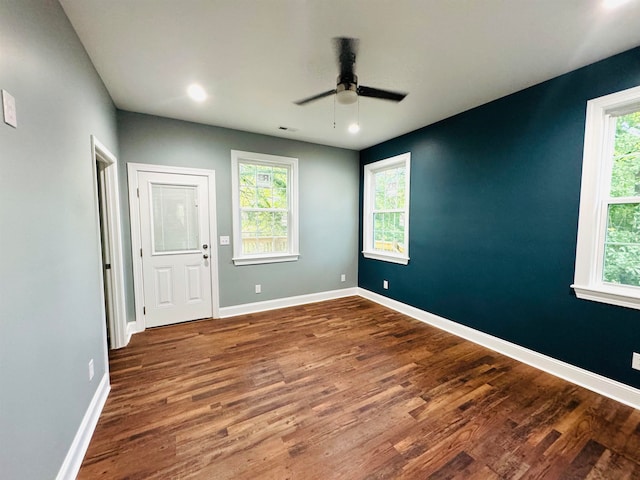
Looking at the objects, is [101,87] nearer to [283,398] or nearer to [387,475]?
[283,398]

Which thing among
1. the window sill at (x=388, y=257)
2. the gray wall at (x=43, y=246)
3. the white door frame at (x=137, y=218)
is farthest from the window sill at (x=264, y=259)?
the gray wall at (x=43, y=246)

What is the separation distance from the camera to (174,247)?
3.55 metres

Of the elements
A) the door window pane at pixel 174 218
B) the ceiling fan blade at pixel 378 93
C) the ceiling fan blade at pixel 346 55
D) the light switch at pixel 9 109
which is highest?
the ceiling fan blade at pixel 346 55

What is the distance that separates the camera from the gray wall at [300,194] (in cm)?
330

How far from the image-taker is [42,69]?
4.45ft

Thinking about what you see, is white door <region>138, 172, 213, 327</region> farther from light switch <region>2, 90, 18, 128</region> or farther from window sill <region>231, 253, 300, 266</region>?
light switch <region>2, 90, 18, 128</region>

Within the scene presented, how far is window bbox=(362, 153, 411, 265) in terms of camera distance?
4.05 metres

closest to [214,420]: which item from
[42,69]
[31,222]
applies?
[31,222]

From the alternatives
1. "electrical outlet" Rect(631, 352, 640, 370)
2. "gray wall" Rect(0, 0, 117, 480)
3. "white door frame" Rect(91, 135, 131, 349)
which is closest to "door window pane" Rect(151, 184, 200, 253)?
"white door frame" Rect(91, 135, 131, 349)

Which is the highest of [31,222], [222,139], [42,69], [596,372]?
[222,139]

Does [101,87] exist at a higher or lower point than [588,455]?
higher

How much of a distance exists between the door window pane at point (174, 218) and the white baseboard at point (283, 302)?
102 centimetres

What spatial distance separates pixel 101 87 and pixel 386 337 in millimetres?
3824

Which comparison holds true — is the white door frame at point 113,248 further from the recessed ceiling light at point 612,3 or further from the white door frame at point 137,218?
the recessed ceiling light at point 612,3
